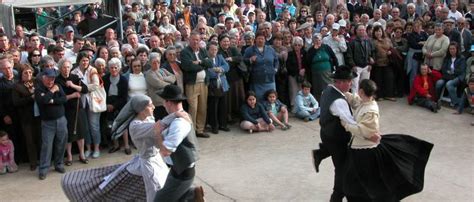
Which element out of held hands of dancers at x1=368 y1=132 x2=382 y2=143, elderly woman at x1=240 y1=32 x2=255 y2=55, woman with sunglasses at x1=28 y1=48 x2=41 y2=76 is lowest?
held hands of dancers at x1=368 y1=132 x2=382 y2=143

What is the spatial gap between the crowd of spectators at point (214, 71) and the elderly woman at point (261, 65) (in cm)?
2

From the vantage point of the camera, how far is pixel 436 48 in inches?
450

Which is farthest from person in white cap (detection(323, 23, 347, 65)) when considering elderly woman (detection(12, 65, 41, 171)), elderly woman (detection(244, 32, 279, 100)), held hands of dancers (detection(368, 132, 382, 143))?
held hands of dancers (detection(368, 132, 382, 143))

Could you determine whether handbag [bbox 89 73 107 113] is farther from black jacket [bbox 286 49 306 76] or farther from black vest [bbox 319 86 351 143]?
black vest [bbox 319 86 351 143]

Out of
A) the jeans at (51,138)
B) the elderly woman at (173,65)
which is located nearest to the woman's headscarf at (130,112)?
the jeans at (51,138)

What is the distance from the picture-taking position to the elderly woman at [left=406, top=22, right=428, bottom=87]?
1181 centimetres

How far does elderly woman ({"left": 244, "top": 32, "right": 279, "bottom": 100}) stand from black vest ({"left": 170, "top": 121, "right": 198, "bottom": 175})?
5.02 metres

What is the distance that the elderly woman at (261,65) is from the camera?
10312mm

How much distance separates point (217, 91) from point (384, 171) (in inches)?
167

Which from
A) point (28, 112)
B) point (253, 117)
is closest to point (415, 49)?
point (253, 117)

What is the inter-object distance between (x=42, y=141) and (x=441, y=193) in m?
4.81

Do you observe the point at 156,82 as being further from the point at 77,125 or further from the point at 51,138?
the point at 51,138

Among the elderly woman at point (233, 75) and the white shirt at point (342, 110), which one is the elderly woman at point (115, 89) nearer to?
the elderly woman at point (233, 75)

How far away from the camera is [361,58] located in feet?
37.5
